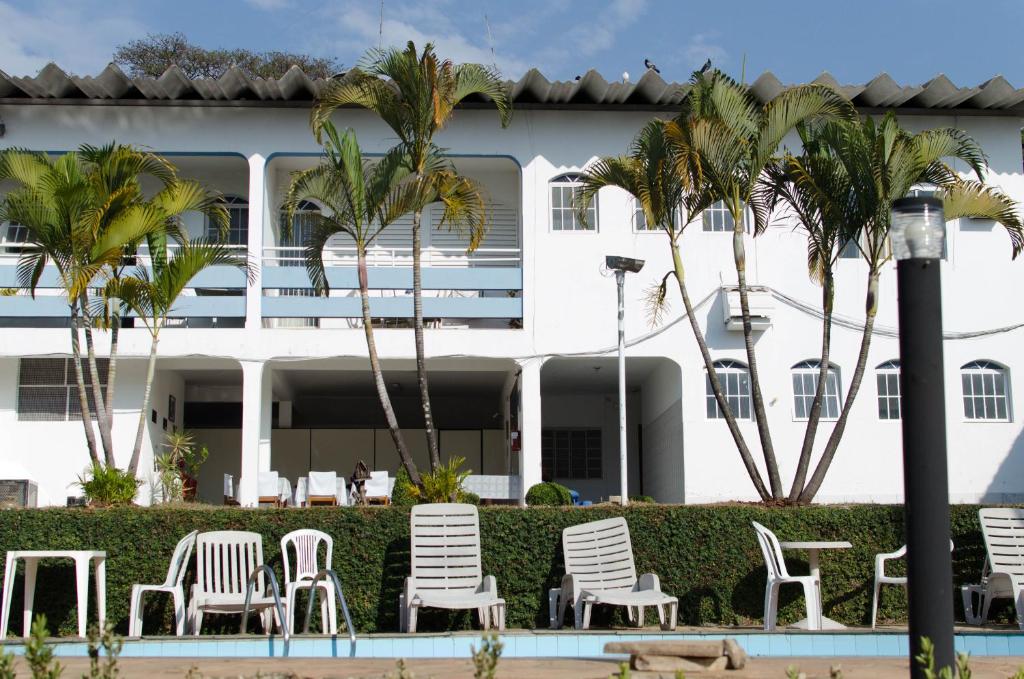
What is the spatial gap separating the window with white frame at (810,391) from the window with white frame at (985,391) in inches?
76.8

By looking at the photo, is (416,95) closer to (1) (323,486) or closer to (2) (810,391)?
(1) (323,486)

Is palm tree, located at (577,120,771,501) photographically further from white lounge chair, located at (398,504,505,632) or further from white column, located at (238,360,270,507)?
white column, located at (238,360,270,507)

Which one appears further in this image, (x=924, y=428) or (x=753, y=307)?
(x=753, y=307)

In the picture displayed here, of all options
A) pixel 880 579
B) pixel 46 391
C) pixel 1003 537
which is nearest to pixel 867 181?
pixel 1003 537

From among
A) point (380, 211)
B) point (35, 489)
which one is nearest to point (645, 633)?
point (380, 211)

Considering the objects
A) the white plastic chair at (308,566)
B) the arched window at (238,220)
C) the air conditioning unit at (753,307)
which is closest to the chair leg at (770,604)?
the white plastic chair at (308,566)

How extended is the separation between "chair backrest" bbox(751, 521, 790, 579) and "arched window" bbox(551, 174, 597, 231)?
867 centimetres

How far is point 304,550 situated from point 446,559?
1251mm

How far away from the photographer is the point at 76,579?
1009 cm

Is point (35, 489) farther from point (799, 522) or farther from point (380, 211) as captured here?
point (799, 522)

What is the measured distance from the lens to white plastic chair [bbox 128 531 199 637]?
955cm

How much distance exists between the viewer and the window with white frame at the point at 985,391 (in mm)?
17891

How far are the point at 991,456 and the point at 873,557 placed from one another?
314 inches

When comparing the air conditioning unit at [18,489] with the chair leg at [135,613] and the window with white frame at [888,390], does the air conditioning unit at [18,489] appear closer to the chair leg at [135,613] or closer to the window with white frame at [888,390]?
the chair leg at [135,613]
